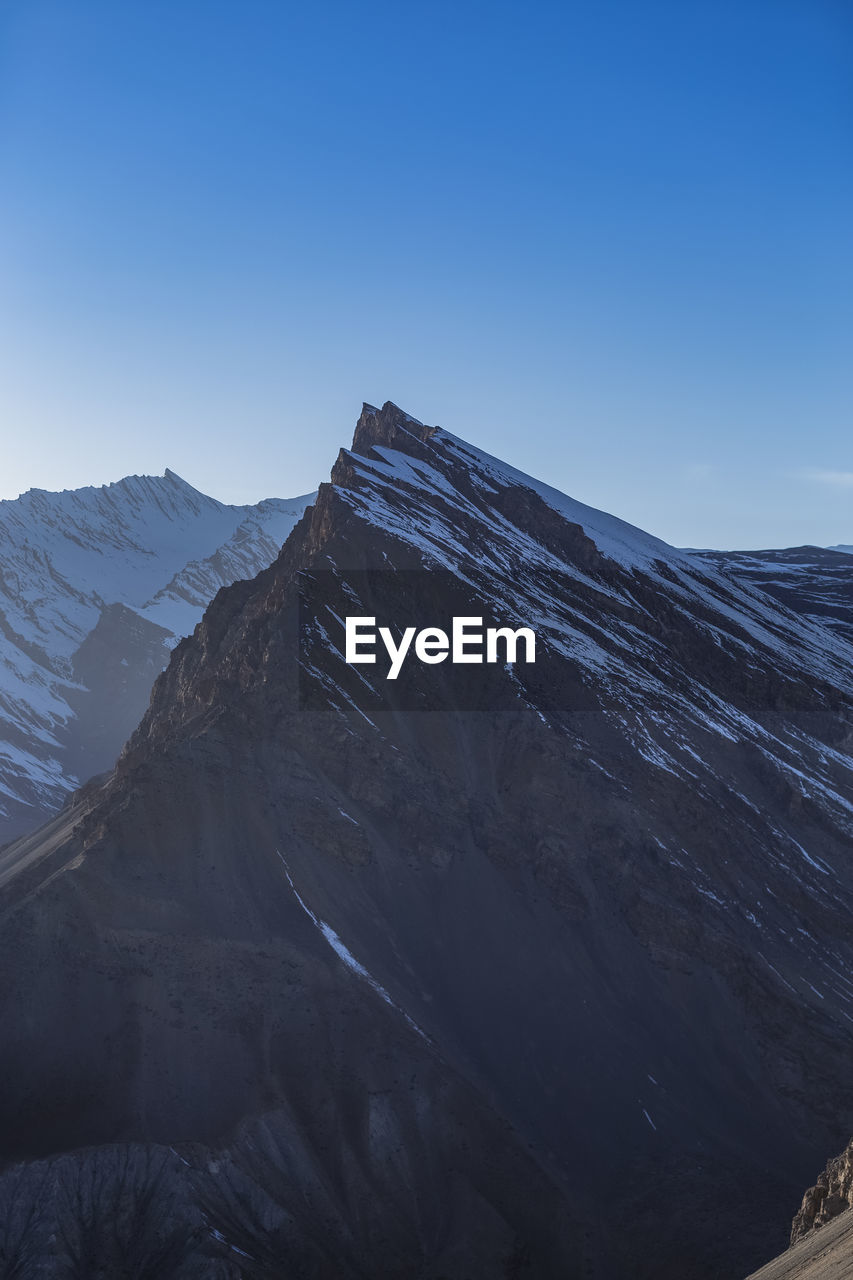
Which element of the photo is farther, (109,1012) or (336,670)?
(336,670)

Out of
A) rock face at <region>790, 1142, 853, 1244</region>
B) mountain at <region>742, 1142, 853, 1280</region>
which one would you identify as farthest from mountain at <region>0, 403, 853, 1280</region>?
mountain at <region>742, 1142, 853, 1280</region>

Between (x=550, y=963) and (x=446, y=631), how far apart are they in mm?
29217

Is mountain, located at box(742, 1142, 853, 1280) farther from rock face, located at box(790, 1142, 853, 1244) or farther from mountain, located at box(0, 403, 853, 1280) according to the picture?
mountain, located at box(0, 403, 853, 1280)

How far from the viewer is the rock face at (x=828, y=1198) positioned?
186 feet

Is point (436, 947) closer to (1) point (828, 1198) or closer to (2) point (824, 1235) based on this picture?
(1) point (828, 1198)

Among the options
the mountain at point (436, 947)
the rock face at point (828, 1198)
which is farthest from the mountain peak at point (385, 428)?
the rock face at point (828, 1198)

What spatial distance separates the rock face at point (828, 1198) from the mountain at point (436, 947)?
1560 centimetres

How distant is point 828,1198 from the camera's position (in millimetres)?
57969

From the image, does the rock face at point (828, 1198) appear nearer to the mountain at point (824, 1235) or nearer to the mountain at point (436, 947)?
the mountain at point (824, 1235)

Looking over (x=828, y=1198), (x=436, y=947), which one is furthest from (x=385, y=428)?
(x=828, y=1198)

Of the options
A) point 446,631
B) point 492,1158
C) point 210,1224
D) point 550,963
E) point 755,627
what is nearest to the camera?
point 210,1224

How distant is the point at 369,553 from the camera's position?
11325 cm

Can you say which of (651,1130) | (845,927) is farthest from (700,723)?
(651,1130)

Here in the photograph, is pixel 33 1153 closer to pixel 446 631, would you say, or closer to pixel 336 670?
pixel 336 670
